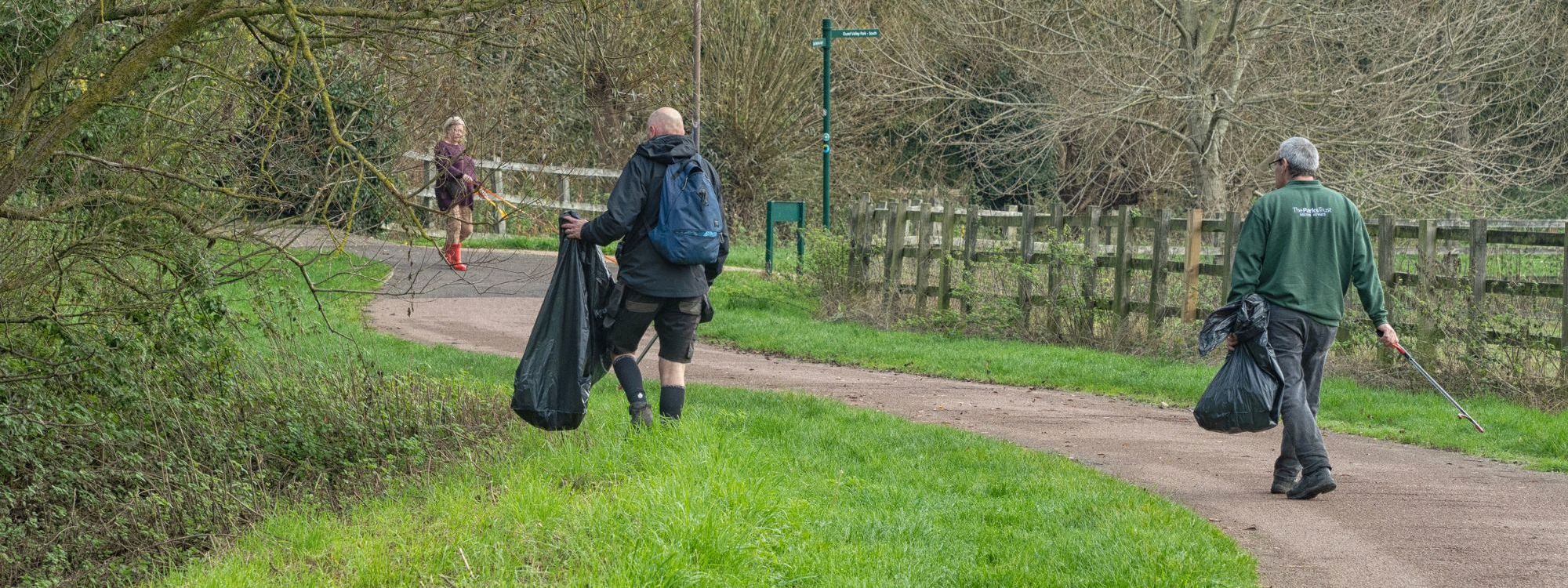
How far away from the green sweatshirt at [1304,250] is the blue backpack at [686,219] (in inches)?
101

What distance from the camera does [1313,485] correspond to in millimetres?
6832

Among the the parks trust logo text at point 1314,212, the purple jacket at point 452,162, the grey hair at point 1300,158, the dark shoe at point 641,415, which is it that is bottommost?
the dark shoe at point 641,415

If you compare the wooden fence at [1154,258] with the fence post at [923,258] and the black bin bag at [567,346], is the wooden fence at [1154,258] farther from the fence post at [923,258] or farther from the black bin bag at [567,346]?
the black bin bag at [567,346]

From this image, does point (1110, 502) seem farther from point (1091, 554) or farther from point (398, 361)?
point (398, 361)

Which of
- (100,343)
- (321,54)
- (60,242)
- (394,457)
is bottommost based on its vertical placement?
(394,457)

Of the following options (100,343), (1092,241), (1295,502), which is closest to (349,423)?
(100,343)

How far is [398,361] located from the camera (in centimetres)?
1129

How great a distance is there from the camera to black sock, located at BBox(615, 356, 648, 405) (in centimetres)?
744

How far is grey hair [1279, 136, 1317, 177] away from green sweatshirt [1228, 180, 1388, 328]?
2.1 inches

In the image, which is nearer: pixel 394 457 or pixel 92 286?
pixel 394 457

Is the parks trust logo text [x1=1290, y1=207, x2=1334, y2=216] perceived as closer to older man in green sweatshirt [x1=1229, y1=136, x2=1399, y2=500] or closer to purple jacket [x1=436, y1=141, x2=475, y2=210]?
older man in green sweatshirt [x1=1229, y1=136, x2=1399, y2=500]

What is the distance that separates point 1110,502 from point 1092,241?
764 centimetres

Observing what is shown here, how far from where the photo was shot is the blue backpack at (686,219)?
709cm

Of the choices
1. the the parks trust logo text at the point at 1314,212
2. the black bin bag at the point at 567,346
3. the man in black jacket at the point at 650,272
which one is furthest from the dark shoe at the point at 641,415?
the the parks trust logo text at the point at 1314,212
